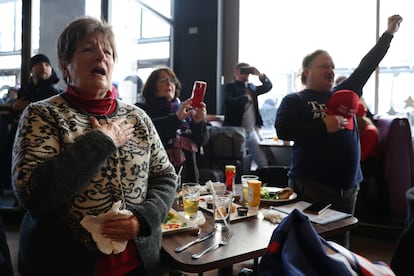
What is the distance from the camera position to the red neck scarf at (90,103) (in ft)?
3.57

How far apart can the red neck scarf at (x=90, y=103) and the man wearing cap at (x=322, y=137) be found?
101 centimetres

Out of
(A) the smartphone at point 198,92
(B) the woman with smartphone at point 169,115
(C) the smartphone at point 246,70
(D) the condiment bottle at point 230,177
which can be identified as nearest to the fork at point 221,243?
(D) the condiment bottle at point 230,177

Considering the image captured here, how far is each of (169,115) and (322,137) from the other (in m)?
0.94

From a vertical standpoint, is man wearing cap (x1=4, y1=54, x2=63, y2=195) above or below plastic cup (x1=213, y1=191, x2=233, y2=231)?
above

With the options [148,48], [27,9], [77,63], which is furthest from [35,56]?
[77,63]

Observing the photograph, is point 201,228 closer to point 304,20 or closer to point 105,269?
point 105,269

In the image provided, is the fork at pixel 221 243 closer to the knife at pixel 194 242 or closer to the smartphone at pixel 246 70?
the knife at pixel 194 242

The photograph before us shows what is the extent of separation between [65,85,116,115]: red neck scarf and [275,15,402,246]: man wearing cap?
1005mm

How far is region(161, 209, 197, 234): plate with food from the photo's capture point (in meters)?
1.24

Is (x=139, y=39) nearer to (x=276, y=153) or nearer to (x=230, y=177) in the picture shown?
(x=276, y=153)

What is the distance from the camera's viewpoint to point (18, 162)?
0.94 metres

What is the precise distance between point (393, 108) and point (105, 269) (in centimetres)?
392

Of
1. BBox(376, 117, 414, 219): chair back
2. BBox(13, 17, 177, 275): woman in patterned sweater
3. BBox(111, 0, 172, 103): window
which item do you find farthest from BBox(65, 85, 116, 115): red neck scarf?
BBox(111, 0, 172, 103): window

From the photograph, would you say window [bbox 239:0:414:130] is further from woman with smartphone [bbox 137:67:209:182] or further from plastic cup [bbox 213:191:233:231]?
plastic cup [bbox 213:191:233:231]
